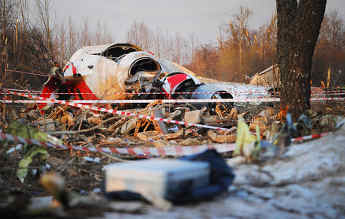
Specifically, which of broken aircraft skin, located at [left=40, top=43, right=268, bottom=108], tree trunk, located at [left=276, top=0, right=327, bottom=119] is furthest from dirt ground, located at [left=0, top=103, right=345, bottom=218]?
broken aircraft skin, located at [left=40, top=43, right=268, bottom=108]

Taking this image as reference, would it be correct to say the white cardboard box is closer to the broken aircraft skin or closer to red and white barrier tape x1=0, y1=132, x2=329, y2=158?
red and white barrier tape x1=0, y1=132, x2=329, y2=158

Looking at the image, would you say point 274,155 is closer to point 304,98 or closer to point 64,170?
point 304,98

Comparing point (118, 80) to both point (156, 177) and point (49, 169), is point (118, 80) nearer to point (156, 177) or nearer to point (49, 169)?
point (49, 169)

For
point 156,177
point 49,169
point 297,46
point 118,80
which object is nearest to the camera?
point 156,177

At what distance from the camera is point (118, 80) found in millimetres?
7645

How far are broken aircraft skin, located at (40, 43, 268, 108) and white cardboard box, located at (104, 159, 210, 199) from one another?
546cm

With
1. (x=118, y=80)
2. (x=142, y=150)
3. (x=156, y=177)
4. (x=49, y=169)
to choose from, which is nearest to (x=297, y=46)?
(x=142, y=150)

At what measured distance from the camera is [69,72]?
8.59 m

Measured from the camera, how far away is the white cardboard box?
1.67 m

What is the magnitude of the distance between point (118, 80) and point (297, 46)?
4.80 meters

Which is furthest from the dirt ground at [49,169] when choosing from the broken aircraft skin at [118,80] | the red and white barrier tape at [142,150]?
the broken aircraft skin at [118,80]

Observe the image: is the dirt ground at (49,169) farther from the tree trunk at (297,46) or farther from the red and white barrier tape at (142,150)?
the tree trunk at (297,46)

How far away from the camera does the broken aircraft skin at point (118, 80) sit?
776 centimetres

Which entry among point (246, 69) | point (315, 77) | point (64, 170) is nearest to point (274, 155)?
point (64, 170)
